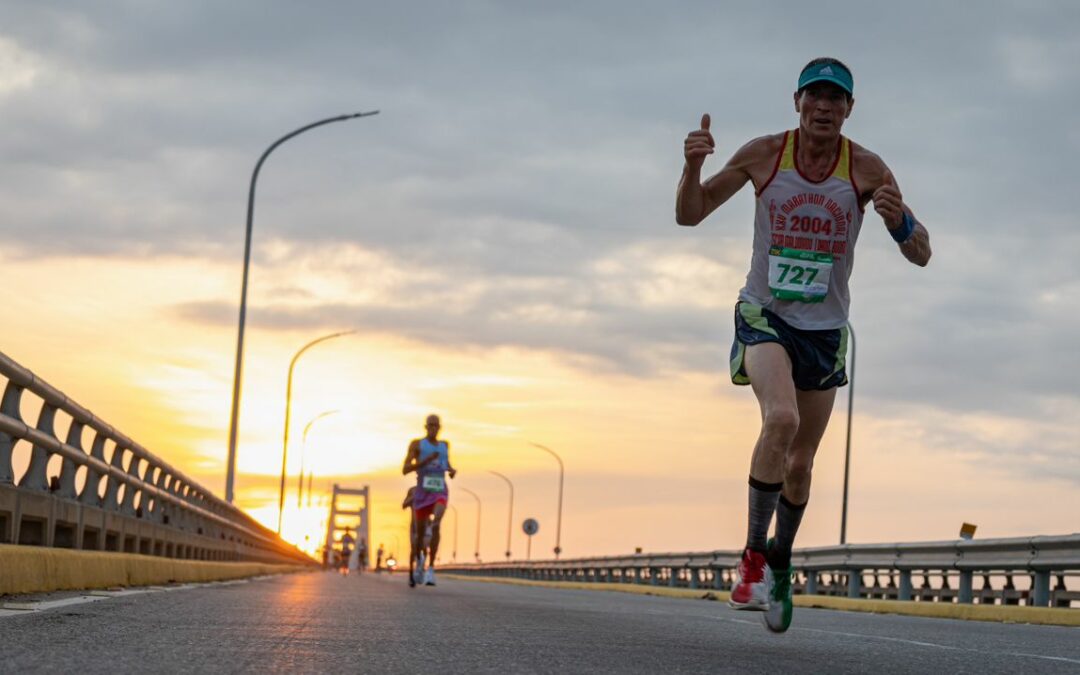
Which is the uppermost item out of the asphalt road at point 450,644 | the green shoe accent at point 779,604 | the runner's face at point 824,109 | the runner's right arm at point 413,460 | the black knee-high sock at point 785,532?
the runner's face at point 824,109

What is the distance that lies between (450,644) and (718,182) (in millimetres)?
2559

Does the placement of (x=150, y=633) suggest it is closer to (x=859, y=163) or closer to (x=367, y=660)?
(x=367, y=660)

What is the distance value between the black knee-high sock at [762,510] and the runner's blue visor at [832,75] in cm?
190

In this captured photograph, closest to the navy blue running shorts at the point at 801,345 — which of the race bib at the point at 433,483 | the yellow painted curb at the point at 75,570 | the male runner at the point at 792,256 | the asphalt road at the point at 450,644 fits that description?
the male runner at the point at 792,256

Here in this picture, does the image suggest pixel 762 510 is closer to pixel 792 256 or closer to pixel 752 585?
pixel 752 585

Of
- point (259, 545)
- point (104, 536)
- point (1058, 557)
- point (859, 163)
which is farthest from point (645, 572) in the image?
point (859, 163)

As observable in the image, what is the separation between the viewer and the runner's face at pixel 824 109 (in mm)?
7527

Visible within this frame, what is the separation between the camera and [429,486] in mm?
20547

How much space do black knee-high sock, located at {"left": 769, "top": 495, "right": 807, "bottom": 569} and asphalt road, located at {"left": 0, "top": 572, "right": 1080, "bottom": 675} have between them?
40 cm

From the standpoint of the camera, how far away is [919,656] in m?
7.11

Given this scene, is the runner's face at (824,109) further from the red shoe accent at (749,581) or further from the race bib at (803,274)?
the red shoe accent at (749,581)

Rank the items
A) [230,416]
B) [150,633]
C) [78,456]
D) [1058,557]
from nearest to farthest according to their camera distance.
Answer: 1. [150,633]
2. [78,456]
3. [1058,557]
4. [230,416]

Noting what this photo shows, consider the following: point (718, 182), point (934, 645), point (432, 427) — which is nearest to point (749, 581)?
point (934, 645)

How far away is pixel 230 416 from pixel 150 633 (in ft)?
88.5
